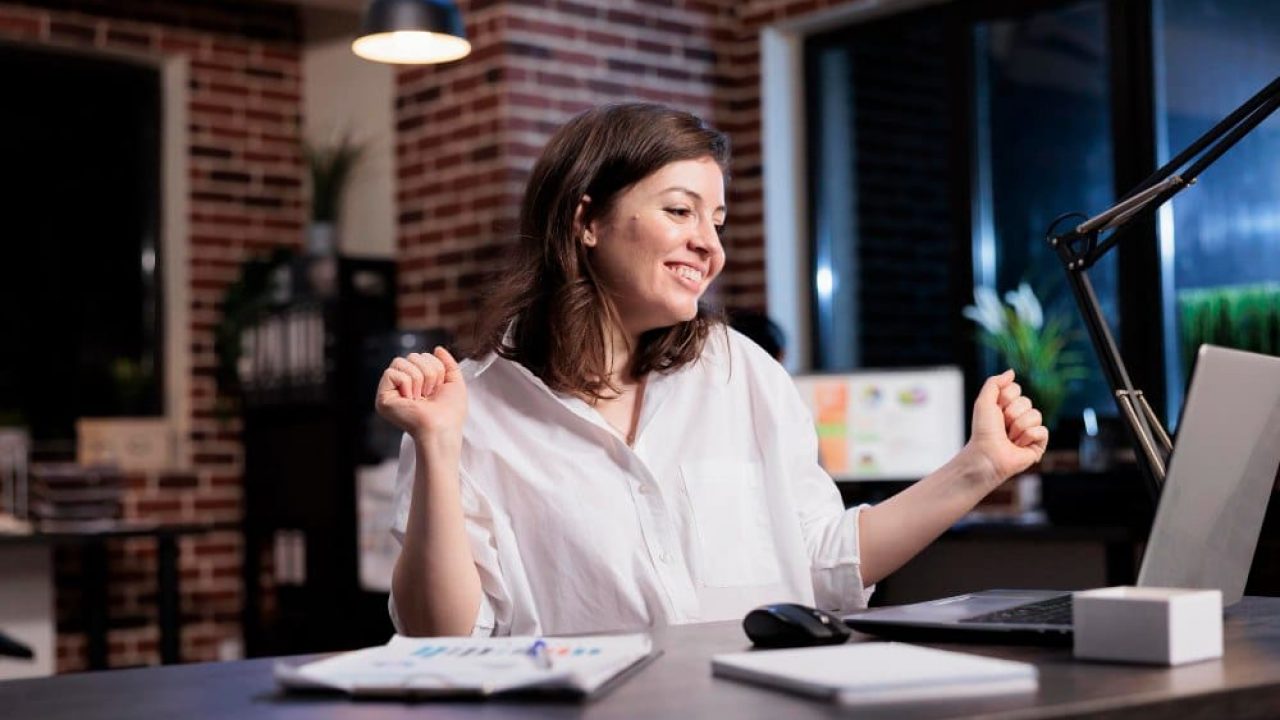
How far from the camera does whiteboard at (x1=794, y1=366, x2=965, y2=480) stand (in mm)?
4547

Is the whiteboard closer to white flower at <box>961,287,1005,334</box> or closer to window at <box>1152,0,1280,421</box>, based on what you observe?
white flower at <box>961,287,1005,334</box>

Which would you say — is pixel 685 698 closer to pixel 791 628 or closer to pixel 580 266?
pixel 791 628

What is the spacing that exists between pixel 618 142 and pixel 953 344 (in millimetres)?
3246

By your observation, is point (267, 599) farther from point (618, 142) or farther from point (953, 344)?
point (618, 142)

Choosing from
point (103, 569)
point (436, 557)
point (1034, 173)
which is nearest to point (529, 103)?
point (1034, 173)

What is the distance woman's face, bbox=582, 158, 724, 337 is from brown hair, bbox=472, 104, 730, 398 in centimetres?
2

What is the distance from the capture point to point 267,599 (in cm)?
668

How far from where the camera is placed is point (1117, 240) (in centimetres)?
178

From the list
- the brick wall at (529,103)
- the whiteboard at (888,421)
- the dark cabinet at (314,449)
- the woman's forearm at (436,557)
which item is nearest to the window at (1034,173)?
the brick wall at (529,103)

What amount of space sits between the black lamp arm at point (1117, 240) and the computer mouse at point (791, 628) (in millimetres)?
516

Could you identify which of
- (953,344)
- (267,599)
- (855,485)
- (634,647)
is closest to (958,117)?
(953,344)

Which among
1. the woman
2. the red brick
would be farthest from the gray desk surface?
the red brick

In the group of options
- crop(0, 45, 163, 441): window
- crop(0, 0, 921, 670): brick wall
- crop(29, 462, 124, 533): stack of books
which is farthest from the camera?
crop(0, 45, 163, 441): window

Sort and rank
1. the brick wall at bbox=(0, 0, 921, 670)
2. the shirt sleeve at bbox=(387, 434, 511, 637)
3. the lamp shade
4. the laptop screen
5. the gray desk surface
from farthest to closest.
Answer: the brick wall at bbox=(0, 0, 921, 670)
the lamp shade
the shirt sleeve at bbox=(387, 434, 511, 637)
the laptop screen
the gray desk surface
